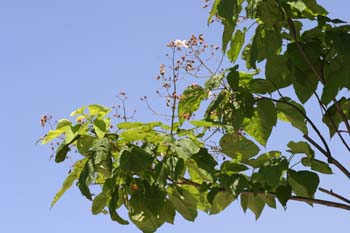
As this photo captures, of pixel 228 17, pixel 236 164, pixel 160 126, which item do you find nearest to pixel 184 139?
pixel 160 126

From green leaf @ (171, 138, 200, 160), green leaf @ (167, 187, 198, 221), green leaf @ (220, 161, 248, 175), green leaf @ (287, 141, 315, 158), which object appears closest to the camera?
green leaf @ (171, 138, 200, 160)

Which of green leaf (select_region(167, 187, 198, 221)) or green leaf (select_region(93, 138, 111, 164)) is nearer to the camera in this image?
green leaf (select_region(93, 138, 111, 164))

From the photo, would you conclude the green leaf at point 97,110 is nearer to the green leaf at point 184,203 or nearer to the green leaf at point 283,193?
the green leaf at point 184,203

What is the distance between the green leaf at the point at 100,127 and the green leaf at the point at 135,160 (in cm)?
9

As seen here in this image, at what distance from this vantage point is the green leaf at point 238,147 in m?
1.87

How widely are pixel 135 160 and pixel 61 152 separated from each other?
25 centimetres

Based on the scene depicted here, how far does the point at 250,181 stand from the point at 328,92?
40 centimetres

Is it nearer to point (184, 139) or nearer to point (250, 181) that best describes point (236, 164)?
point (250, 181)

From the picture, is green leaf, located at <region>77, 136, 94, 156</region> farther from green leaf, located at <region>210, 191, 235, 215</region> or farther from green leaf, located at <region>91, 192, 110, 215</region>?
green leaf, located at <region>210, 191, 235, 215</region>

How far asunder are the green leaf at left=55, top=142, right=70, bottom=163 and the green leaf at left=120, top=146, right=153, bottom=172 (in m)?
0.20

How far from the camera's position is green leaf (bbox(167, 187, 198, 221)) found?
78.0 inches

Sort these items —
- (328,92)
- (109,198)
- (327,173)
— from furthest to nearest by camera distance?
(109,198) → (327,173) → (328,92)

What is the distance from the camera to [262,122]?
1869mm

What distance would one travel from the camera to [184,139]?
1729 mm
